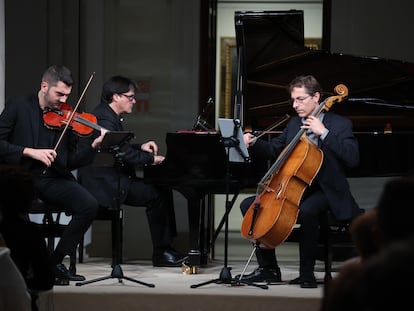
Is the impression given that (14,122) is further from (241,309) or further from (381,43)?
(381,43)

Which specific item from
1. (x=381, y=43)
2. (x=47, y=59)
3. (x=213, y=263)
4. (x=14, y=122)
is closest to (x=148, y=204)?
(x=213, y=263)

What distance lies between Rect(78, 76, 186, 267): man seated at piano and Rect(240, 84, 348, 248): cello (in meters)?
1.02

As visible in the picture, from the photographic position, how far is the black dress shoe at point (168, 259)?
5812 millimetres

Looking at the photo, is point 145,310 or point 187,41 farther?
point 187,41

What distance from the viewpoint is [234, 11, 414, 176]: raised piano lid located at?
564cm

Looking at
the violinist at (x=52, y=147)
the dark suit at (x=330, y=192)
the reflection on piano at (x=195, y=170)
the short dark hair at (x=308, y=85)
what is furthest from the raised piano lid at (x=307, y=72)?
the violinist at (x=52, y=147)

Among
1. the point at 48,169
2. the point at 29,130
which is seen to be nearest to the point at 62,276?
the point at 48,169

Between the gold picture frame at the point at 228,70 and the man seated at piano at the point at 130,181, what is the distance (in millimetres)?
2565

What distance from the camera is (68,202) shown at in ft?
16.2

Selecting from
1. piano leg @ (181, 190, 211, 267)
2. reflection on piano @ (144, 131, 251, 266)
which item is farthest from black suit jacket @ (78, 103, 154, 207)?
piano leg @ (181, 190, 211, 267)

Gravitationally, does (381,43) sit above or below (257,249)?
above

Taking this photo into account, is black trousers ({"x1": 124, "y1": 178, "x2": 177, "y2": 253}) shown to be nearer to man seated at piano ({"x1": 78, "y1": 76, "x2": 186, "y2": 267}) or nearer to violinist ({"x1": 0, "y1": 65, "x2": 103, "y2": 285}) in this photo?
man seated at piano ({"x1": 78, "y1": 76, "x2": 186, "y2": 267})

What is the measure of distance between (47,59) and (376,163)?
9.41ft

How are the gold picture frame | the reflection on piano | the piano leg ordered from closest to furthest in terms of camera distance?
the reflection on piano, the piano leg, the gold picture frame
